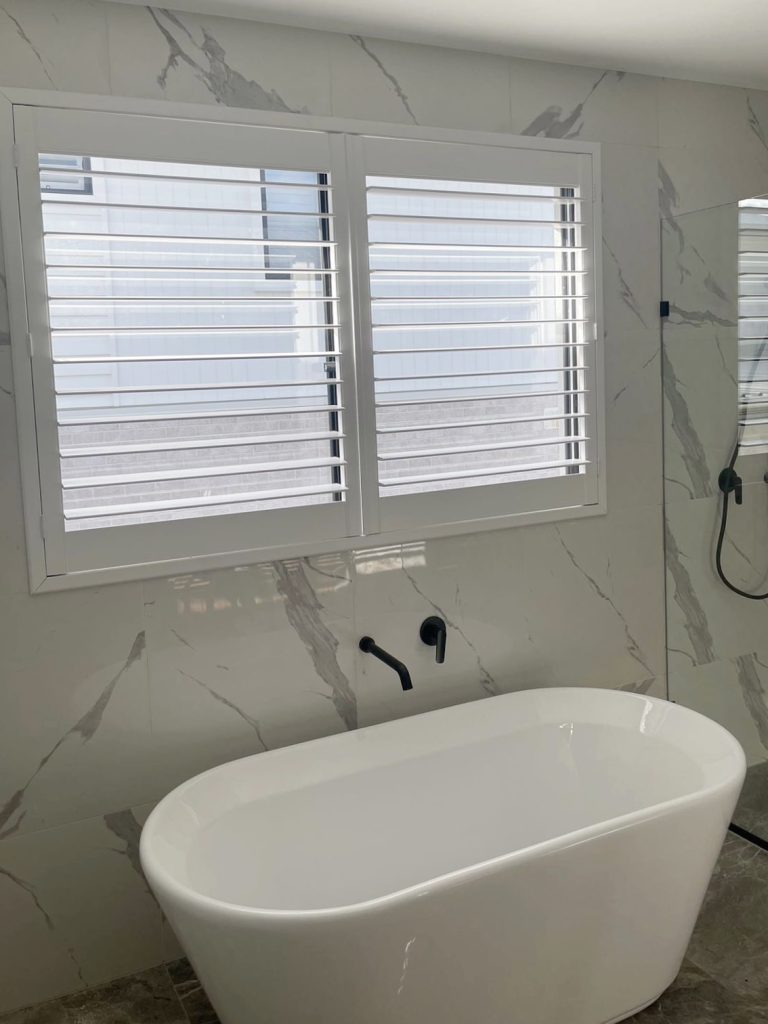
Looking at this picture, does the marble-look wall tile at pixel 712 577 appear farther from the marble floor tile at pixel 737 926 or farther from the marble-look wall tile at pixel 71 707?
the marble-look wall tile at pixel 71 707

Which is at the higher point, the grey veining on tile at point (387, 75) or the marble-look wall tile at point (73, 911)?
the grey veining on tile at point (387, 75)

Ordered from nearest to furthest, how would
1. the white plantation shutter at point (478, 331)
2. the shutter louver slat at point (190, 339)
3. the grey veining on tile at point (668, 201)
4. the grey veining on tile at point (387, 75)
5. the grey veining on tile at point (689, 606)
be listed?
the shutter louver slat at point (190, 339), the grey veining on tile at point (387, 75), the white plantation shutter at point (478, 331), the grey veining on tile at point (668, 201), the grey veining on tile at point (689, 606)

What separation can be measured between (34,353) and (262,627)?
0.99 metres

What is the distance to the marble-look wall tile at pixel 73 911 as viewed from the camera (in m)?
2.51

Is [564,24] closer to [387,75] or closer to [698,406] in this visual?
[387,75]

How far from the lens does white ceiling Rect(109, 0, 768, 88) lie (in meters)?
2.55

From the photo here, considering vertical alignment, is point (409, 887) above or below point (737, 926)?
above

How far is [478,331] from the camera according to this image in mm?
3016

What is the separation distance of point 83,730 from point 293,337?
125cm

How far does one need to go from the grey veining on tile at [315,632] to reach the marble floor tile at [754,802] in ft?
4.98

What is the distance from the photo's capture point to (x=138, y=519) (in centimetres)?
257

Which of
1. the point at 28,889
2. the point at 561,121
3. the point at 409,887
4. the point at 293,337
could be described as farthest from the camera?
the point at 561,121

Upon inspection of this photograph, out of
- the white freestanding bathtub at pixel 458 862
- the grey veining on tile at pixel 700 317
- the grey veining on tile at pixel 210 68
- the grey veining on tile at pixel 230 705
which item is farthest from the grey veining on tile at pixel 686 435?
the grey veining on tile at pixel 230 705

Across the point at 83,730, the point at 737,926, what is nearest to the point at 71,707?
the point at 83,730
